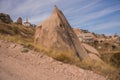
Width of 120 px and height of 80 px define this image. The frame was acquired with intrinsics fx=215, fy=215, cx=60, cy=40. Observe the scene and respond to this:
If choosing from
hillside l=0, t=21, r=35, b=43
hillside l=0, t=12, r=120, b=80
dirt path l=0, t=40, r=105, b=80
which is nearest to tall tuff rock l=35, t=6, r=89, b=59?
hillside l=0, t=21, r=35, b=43

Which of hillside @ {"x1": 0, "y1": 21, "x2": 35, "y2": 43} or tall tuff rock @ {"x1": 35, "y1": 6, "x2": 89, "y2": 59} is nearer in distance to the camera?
tall tuff rock @ {"x1": 35, "y1": 6, "x2": 89, "y2": 59}

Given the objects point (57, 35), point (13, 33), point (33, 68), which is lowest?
point (33, 68)

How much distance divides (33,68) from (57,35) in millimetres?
4817

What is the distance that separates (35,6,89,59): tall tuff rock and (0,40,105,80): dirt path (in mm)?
3067

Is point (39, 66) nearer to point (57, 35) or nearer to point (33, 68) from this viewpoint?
point (33, 68)

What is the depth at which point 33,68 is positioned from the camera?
8352 millimetres

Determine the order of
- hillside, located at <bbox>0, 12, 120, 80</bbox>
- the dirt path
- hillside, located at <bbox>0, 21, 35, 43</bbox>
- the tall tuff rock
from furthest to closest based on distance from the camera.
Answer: hillside, located at <bbox>0, 21, 35, 43</bbox> < the tall tuff rock < hillside, located at <bbox>0, 12, 120, 80</bbox> < the dirt path

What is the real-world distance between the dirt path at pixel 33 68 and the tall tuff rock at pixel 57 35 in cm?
307

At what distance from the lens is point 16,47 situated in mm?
10172

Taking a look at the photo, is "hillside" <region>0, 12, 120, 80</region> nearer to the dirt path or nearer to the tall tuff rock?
the dirt path

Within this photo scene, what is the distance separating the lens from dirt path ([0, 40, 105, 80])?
25.0 feet

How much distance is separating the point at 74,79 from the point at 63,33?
5603 mm

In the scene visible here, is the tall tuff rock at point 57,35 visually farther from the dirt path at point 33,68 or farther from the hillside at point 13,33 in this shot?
the dirt path at point 33,68

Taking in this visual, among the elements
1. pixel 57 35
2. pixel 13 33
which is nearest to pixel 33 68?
pixel 57 35
